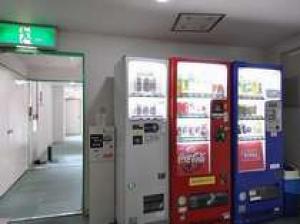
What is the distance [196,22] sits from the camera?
3387 mm

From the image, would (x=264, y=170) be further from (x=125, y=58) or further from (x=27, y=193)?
(x=27, y=193)

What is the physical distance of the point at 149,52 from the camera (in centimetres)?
412

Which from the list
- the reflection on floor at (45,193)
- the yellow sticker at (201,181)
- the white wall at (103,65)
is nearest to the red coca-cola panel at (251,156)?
the yellow sticker at (201,181)

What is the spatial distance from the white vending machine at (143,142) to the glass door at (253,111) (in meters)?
0.99

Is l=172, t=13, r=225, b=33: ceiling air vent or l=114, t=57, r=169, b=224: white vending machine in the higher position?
l=172, t=13, r=225, b=33: ceiling air vent

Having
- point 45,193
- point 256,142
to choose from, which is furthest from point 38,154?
point 256,142

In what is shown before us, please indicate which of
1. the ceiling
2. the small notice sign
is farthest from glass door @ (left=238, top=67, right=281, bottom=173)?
the small notice sign

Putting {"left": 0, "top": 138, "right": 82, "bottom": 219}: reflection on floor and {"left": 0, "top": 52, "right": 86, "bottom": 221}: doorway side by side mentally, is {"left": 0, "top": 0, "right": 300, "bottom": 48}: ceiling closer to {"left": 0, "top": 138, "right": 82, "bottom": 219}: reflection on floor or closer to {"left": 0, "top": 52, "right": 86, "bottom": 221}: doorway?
{"left": 0, "top": 52, "right": 86, "bottom": 221}: doorway

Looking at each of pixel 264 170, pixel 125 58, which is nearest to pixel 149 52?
pixel 125 58

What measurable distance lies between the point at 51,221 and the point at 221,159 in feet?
7.37

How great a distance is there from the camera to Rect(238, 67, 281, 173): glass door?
3557mm

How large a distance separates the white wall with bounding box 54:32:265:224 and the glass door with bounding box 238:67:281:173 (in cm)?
120

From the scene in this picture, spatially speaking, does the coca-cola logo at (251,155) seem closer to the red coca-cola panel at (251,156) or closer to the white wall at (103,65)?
the red coca-cola panel at (251,156)

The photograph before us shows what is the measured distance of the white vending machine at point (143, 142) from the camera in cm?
312
